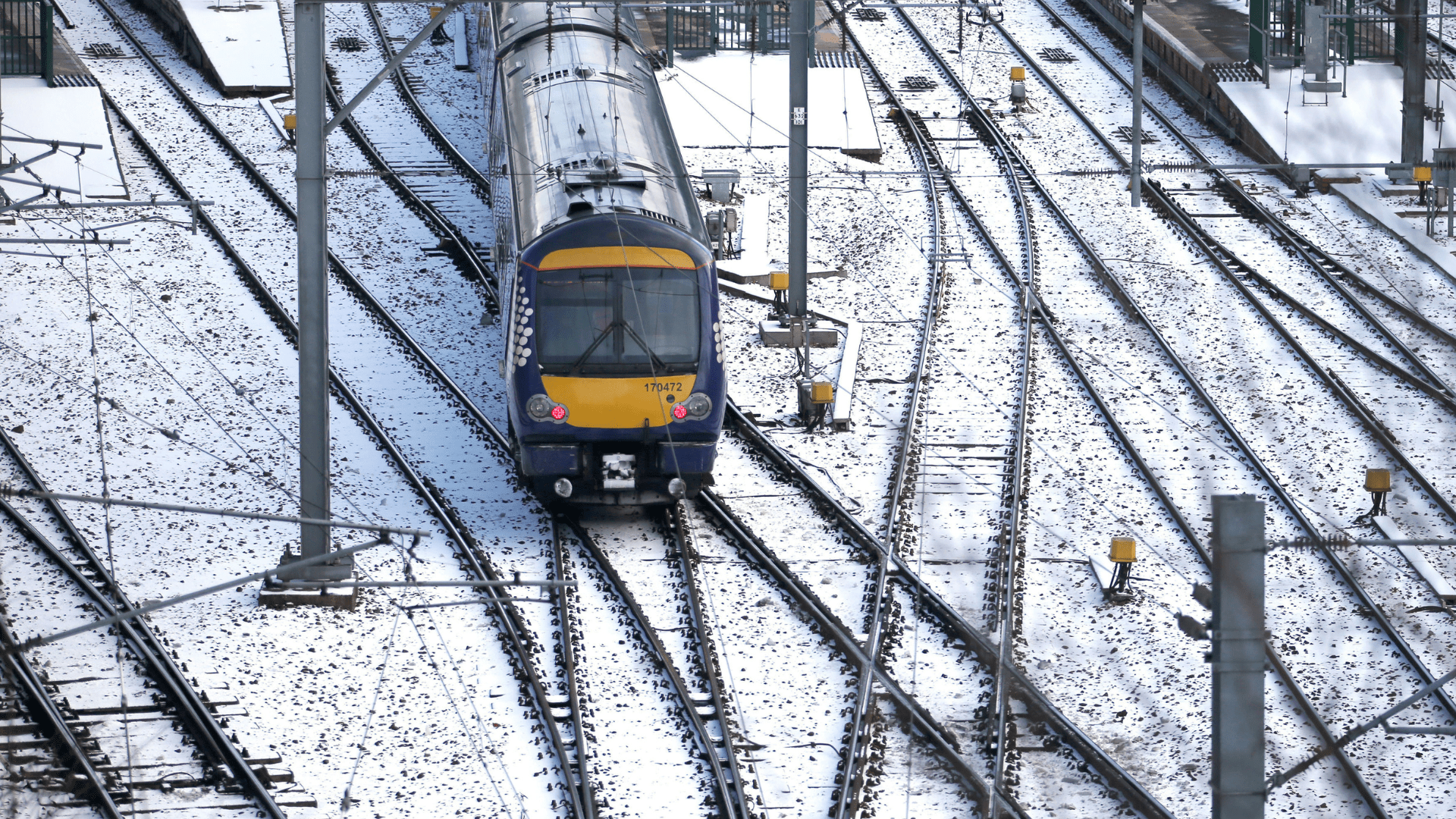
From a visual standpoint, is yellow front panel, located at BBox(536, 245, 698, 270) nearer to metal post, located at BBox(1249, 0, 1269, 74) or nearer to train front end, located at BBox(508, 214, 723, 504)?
train front end, located at BBox(508, 214, 723, 504)

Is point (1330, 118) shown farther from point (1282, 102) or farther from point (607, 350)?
point (607, 350)

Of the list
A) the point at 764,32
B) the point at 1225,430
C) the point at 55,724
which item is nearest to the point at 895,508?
the point at 1225,430

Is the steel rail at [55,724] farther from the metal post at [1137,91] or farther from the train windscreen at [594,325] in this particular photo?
the metal post at [1137,91]

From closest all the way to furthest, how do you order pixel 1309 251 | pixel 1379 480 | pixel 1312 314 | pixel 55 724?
1. pixel 55 724
2. pixel 1379 480
3. pixel 1312 314
4. pixel 1309 251

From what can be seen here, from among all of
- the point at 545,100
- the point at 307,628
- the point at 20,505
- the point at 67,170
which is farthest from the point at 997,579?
the point at 67,170

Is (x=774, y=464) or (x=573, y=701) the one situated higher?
(x=774, y=464)

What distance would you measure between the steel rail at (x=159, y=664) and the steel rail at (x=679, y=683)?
282cm

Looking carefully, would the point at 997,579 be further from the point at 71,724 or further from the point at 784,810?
the point at 71,724

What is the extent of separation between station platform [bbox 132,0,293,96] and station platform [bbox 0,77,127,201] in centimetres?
255

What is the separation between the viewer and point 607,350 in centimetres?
1758

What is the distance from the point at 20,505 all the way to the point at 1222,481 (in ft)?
36.1

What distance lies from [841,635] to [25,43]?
22.1 m

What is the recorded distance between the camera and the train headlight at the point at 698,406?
1770 centimetres

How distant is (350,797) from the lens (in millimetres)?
13469
